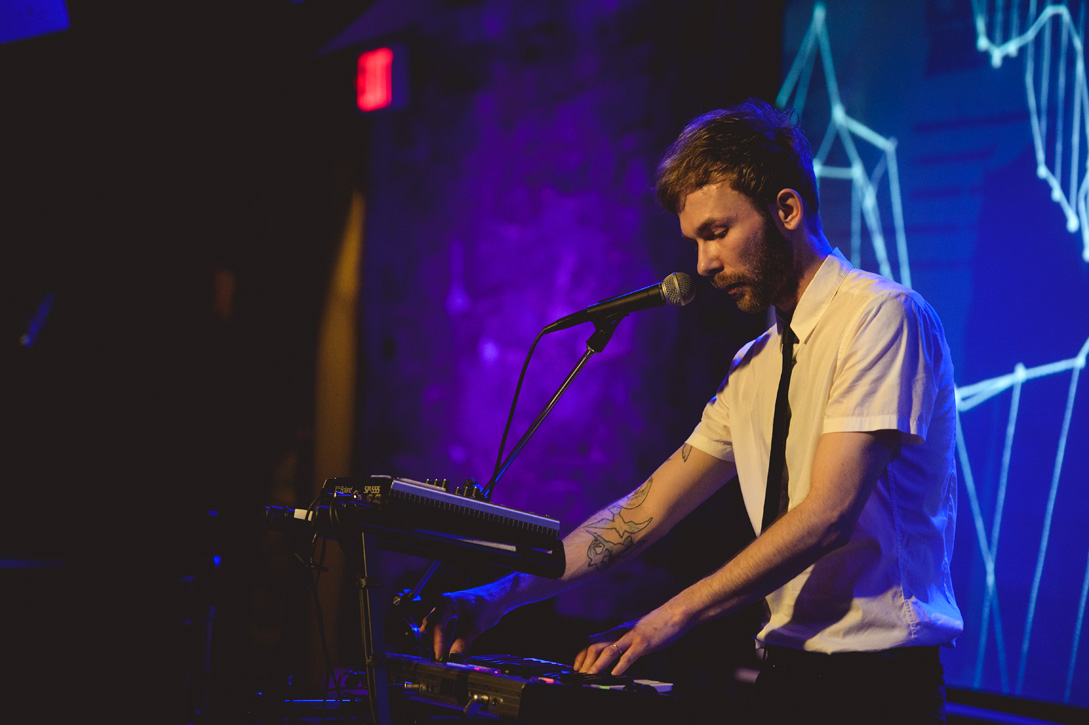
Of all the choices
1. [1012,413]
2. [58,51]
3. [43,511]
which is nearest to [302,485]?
[43,511]

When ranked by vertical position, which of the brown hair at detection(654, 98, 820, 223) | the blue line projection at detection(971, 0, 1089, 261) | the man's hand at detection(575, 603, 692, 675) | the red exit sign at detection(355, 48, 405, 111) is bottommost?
the man's hand at detection(575, 603, 692, 675)

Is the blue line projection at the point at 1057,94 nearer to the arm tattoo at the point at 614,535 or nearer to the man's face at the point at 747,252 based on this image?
the man's face at the point at 747,252

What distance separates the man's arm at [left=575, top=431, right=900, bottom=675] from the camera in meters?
1.37

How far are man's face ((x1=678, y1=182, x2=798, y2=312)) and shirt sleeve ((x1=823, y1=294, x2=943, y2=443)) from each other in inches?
9.4

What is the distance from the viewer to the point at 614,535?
1.85 meters

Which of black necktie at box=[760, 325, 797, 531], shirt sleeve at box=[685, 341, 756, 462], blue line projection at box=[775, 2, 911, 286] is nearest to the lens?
black necktie at box=[760, 325, 797, 531]

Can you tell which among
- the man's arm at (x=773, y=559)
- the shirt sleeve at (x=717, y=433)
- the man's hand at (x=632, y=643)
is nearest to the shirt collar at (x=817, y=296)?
the shirt sleeve at (x=717, y=433)

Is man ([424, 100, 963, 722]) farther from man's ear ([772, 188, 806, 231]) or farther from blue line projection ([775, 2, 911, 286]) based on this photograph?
blue line projection ([775, 2, 911, 286])

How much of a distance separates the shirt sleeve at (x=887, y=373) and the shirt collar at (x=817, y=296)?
0.16 metres

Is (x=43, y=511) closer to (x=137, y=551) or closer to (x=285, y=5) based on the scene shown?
(x=137, y=551)

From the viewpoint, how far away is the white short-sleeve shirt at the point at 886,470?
146 centimetres

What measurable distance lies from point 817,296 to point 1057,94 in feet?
4.21

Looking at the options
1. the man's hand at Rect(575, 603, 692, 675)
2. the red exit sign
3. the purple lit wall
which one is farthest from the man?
the red exit sign

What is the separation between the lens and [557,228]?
12.3 ft
